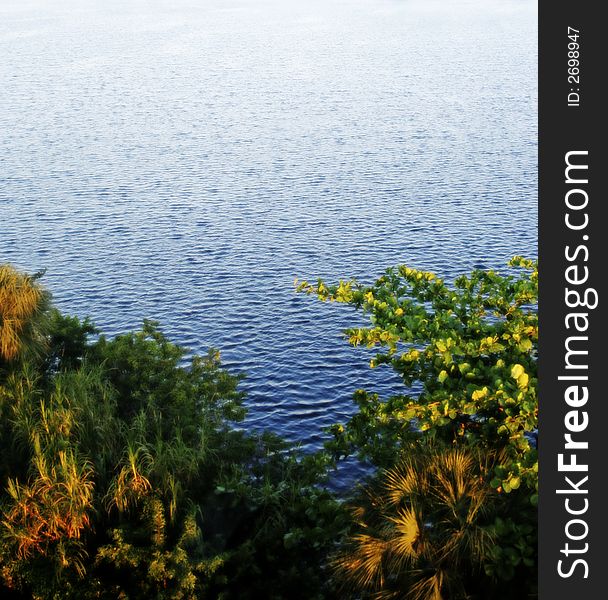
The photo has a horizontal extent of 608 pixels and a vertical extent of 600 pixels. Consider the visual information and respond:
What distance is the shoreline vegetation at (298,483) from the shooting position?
14547 millimetres

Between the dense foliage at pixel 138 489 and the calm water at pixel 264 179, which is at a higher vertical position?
the calm water at pixel 264 179

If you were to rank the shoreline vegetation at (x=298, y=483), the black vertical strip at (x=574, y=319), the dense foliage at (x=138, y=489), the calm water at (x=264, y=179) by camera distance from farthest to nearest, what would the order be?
the calm water at (x=264, y=179), the dense foliage at (x=138, y=489), the shoreline vegetation at (x=298, y=483), the black vertical strip at (x=574, y=319)

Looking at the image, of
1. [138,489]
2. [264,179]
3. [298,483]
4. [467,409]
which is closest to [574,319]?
[467,409]

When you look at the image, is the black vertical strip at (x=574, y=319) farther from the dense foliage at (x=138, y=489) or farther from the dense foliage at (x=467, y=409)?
the dense foliage at (x=138, y=489)

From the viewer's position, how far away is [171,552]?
16844 millimetres

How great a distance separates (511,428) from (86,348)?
658 inches

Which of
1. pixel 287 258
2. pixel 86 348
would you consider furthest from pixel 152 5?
pixel 86 348

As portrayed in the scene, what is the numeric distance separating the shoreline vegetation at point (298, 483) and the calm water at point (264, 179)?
465 inches

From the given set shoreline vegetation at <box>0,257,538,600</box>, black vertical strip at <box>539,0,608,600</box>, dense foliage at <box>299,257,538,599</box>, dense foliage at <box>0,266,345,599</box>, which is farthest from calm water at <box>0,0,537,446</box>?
black vertical strip at <box>539,0,608,600</box>

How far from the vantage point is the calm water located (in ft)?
139

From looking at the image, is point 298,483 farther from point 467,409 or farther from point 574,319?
point 574,319

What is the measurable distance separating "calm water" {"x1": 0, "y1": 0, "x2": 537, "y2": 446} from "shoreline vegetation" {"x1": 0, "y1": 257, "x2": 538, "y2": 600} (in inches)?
465

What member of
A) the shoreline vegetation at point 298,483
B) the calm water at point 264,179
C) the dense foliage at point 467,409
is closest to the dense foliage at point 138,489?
the shoreline vegetation at point 298,483

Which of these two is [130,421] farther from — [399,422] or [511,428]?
[511,428]
